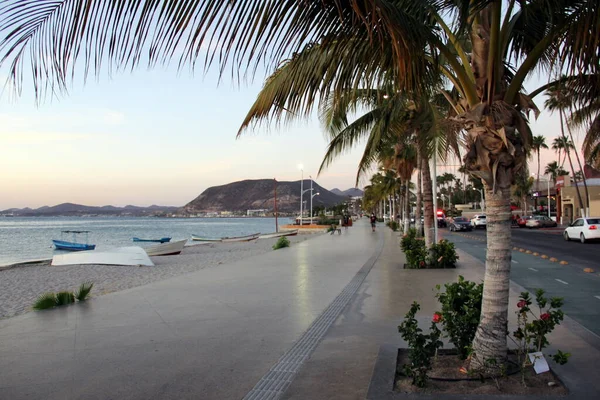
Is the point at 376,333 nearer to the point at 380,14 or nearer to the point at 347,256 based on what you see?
the point at 380,14

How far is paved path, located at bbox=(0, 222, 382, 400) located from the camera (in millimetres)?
5152

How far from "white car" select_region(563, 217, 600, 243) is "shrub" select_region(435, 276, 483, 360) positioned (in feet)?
82.9

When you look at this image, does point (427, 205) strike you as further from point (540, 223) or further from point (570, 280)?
point (540, 223)

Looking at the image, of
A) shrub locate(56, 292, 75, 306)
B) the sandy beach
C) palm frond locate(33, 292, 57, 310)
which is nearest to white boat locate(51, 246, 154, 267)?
the sandy beach

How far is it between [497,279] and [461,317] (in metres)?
0.60

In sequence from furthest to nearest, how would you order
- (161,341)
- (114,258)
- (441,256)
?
(114,258) < (441,256) < (161,341)

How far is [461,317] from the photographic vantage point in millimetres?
5055

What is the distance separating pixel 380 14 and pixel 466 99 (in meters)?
2.14

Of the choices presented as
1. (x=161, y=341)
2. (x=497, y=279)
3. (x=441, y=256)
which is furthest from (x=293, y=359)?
(x=441, y=256)

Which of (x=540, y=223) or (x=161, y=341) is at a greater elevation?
(x=540, y=223)

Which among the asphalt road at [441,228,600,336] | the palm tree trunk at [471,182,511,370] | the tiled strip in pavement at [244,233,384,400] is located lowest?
the asphalt road at [441,228,600,336]

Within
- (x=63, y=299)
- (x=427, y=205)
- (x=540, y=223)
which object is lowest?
(x=63, y=299)

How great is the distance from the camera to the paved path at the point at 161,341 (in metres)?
5.15

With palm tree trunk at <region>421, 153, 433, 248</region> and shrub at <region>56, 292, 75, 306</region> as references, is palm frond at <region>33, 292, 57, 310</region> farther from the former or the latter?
palm tree trunk at <region>421, 153, 433, 248</region>
